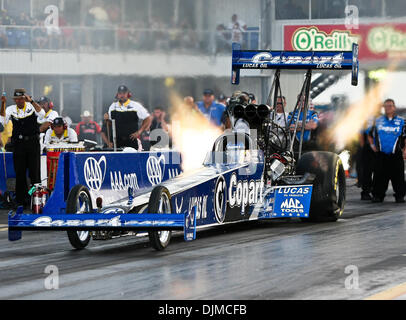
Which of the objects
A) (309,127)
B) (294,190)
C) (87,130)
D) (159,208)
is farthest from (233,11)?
(159,208)

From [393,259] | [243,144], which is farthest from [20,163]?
[393,259]

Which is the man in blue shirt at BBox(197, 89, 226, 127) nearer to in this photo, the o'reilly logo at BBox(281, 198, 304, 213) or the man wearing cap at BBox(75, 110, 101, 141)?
the o'reilly logo at BBox(281, 198, 304, 213)

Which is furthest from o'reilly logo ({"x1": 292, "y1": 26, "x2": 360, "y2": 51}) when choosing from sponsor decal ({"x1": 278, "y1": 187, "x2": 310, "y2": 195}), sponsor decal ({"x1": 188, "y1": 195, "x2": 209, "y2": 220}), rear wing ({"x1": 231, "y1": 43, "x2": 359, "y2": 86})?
sponsor decal ({"x1": 188, "y1": 195, "x2": 209, "y2": 220})

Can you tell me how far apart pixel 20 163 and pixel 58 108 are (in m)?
14.3

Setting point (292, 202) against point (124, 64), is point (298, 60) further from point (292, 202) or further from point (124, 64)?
point (124, 64)

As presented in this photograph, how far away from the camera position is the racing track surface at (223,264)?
755cm

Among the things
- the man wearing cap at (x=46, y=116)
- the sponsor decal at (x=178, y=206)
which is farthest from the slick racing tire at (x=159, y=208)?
the man wearing cap at (x=46, y=116)

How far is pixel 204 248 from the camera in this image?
33.4ft

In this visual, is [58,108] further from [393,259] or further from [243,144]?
[393,259]

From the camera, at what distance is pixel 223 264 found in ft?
29.4

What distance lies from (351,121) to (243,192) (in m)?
11.2

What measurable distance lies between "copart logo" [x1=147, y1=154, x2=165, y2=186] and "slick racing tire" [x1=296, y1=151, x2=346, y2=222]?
1734 mm

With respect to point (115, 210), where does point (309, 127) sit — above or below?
above

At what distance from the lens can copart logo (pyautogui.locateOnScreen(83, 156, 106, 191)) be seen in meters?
11.9
